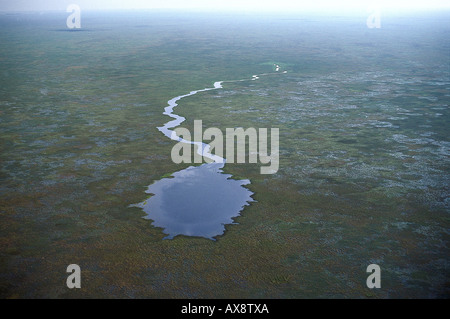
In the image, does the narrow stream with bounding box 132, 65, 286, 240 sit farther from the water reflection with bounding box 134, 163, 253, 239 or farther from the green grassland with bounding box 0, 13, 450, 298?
the green grassland with bounding box 0, 13, 450, 298

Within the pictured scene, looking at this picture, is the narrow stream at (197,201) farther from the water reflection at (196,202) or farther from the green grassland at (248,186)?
the green grassland at (248,186)

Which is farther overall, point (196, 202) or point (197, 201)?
point (197, 201)

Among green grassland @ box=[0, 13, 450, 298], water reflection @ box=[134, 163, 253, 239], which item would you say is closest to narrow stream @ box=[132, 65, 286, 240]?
water reflection @ box=[134, 163, 253, 239]

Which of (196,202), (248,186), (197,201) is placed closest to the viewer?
(196,202)

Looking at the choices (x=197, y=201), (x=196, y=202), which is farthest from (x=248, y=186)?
(x=196, y=202)

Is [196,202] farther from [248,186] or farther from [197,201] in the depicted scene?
[248,186]

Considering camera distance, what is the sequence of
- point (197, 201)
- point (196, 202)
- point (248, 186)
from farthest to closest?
point (248, 186) → point (197, 201) → point (196, 202)

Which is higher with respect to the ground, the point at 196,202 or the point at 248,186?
the point at 248,186

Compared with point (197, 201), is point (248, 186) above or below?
above

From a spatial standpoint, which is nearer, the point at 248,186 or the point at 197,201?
the point at 197,201

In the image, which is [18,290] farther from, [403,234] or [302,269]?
[403,234]

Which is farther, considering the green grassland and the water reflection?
the water reflection

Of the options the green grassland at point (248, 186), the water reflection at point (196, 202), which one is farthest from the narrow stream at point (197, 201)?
the green grassland at point (248, 186)
